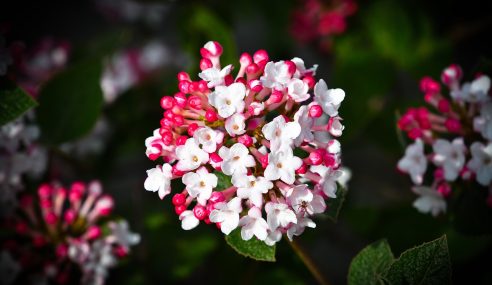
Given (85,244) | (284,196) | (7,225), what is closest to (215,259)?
(85,244)

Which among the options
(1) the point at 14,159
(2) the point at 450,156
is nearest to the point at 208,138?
(2) the point at 450,156

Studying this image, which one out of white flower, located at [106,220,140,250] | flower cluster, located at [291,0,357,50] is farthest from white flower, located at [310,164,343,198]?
flower cluster, located at [291,0,357,50]

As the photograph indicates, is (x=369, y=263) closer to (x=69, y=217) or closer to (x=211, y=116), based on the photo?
(x=211, y=116)

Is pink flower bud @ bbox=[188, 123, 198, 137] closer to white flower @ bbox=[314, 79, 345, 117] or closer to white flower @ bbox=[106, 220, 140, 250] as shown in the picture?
white flower @ bbox=[314, 79, 345, 117]

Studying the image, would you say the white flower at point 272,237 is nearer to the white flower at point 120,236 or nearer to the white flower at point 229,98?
the white flower at point 229,98

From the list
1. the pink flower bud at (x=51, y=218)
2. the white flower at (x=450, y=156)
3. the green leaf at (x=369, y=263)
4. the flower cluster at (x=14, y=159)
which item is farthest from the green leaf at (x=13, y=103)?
the white flower at (x=450, y=156)
